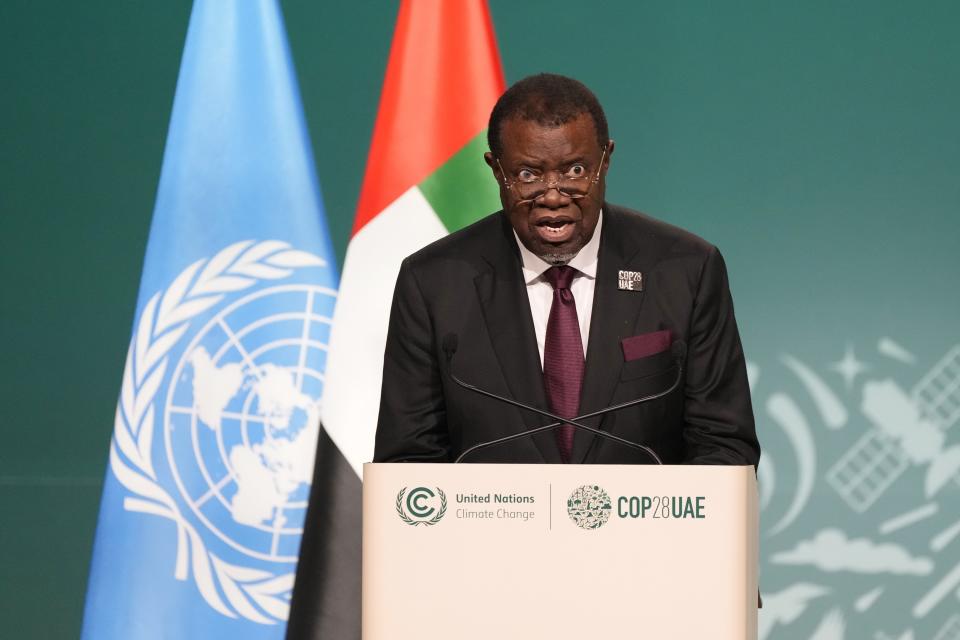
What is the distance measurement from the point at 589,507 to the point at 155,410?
1.94 meters

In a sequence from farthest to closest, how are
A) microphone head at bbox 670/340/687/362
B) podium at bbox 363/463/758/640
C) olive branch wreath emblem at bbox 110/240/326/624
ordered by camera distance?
olive branch wreath emblem at bbox 110/240/326/624 → microphone head at bbox 670/340/687/362 → podium at bbox 363/463/758/640

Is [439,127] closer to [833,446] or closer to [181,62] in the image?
[181,62]

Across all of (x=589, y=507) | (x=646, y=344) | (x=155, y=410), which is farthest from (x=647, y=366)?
(x=155, y=410)

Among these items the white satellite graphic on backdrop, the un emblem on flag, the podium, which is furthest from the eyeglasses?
the white satellite graphic on backdrop

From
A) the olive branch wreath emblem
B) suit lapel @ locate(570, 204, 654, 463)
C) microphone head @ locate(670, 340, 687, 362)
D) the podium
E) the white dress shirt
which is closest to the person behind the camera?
the podium

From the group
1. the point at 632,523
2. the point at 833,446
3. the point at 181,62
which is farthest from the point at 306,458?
the point at 632,523

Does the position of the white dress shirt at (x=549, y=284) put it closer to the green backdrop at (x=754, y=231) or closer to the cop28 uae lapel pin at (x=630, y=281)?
the cop28 uae lapel pin at (x=630, y=281)

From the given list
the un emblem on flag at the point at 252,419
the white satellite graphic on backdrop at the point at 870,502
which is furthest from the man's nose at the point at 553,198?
the white satellite graphic on backdrop at the point at 870,502

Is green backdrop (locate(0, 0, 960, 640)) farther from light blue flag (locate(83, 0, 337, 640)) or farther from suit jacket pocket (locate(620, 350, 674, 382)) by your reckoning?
suit jacket pocket (locate(620, 350, 674, 382))

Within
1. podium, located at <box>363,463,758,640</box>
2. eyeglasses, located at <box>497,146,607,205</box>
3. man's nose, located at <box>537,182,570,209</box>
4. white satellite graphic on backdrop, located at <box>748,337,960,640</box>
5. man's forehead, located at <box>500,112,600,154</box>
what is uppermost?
man's forehead, located at <box>500,112,600,154</box>

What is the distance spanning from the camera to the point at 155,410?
121 inches

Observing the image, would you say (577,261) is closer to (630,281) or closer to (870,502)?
(630,281)

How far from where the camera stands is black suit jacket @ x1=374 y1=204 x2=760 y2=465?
5.93ft

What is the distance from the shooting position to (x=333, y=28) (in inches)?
133
